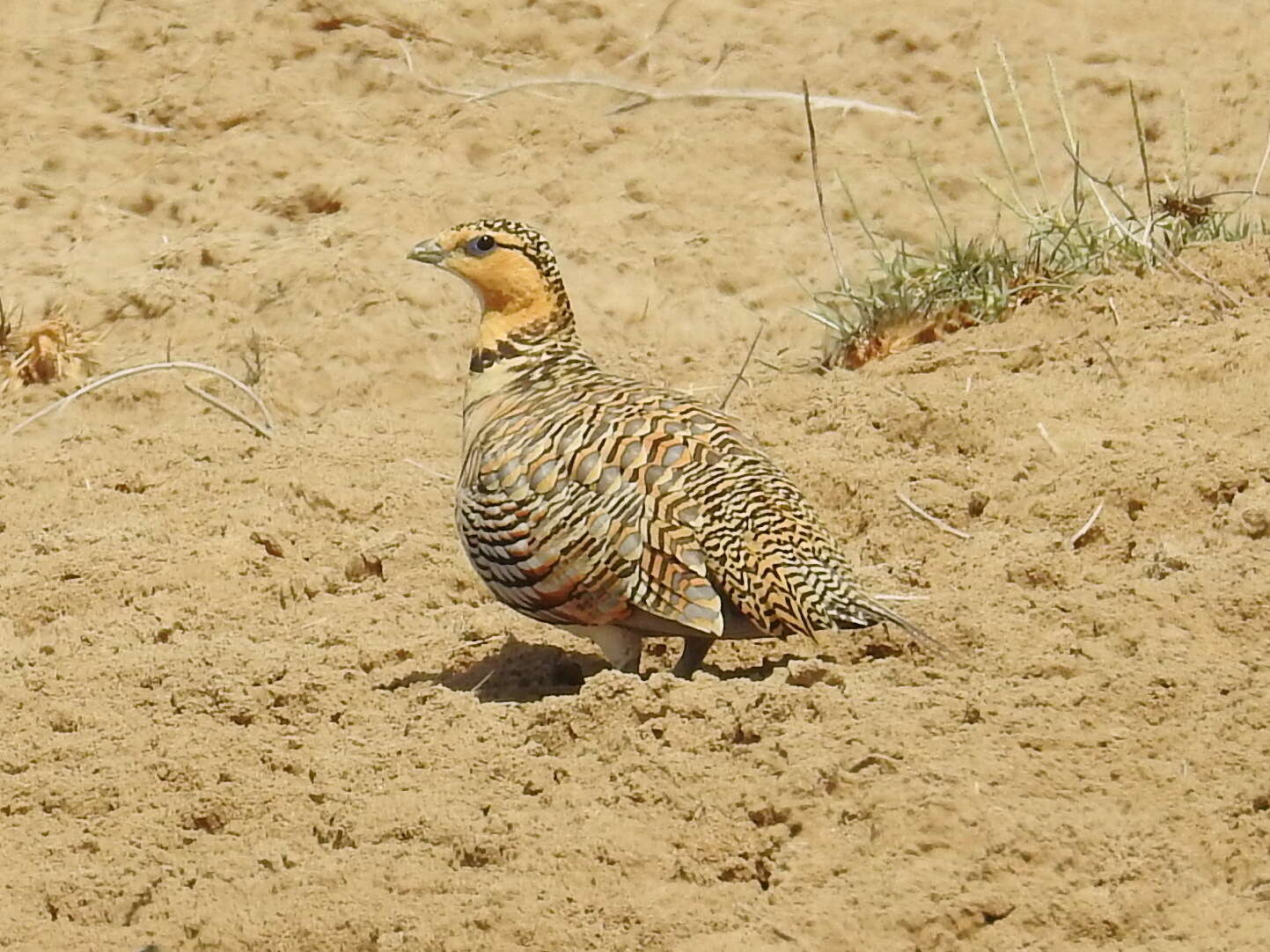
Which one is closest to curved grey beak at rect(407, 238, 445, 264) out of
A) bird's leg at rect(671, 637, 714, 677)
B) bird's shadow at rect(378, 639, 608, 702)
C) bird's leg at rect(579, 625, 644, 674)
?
bird's shadow at rect(378, 639, 608, 702)

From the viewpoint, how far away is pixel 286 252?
8359 millimetres

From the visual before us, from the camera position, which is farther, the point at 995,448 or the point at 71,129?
the point at 71,129

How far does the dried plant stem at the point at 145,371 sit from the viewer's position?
23.9 ft

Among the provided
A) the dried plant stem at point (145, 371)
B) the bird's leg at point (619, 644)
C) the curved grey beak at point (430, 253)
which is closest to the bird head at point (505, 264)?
the curved grey beak at point (430, 253)

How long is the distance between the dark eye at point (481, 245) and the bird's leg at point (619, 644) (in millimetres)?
1179

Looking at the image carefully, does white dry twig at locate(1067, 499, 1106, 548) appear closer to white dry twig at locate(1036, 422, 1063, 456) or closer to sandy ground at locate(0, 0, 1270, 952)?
sandy ground at locate(0, 0, 1270, 952)

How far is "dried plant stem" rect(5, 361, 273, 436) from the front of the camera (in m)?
7.28

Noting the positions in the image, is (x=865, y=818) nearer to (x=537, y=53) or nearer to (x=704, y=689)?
(x=704, y=689)

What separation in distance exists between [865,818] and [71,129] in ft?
20.7

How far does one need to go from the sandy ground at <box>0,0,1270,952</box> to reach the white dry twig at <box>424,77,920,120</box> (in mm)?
62

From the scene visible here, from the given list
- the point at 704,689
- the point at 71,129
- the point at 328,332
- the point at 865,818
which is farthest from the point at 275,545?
the point at 71,129

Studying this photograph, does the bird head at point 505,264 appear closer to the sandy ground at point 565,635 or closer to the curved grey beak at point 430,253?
→ the curved grey beak at point 430,253

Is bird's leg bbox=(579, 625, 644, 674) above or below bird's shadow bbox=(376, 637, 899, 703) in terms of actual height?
above

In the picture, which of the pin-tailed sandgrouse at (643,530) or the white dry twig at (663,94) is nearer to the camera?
the pin-tailed sandgrouse at (643,530)
